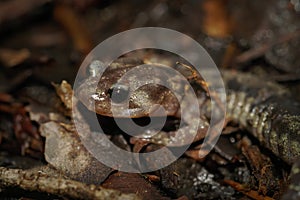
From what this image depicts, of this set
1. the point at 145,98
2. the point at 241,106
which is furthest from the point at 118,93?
the point at 241,106

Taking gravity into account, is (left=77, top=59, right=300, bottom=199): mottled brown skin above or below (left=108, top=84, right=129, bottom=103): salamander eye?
below

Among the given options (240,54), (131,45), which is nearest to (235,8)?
(240,54)

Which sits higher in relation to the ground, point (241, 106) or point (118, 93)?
point (118, 93)

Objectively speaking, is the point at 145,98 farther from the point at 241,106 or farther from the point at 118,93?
the point at 241,106

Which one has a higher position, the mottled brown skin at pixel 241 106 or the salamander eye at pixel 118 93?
the salamander eye at pixel 118 93

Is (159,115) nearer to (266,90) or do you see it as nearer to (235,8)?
(266,90)
